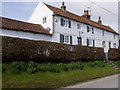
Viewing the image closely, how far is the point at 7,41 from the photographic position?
14172 mm

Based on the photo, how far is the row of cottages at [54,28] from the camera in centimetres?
2330

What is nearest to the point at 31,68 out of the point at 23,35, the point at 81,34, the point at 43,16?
the point at 23,35

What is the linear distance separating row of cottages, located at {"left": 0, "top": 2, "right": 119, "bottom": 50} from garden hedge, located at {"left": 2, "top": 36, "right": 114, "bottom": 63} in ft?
19.2

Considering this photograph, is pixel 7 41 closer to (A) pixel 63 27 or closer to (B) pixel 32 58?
(B) pixel 32 58

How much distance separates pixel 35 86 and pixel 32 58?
5.62m

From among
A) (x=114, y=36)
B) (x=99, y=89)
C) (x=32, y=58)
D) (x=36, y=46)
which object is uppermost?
(x=114, y=36)

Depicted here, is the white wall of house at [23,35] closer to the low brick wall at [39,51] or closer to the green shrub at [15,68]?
the low brick wall at [39,51]

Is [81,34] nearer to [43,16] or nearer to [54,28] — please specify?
[54,28]

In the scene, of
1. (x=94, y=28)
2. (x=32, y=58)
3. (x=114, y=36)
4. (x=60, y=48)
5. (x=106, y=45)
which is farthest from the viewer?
(x=114, y=36)

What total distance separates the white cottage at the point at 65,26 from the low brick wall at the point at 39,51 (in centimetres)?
600

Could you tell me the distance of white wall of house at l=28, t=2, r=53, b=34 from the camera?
28.1m

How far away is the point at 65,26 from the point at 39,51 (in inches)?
533

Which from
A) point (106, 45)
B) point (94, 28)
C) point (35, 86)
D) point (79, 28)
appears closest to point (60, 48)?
point (35, 86)

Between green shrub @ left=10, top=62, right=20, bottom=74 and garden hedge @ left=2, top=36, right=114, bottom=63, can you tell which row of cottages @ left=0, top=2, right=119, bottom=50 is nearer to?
garden hedge @ left=2, top=36, right=114, bottom=63
